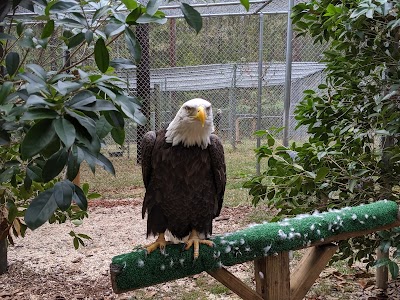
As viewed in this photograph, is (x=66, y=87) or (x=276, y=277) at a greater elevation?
(x=66, y=87)

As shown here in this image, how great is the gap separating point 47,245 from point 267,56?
424 centimetres

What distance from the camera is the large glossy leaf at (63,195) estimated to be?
0.95 m

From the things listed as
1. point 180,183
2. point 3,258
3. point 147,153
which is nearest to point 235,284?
point 180,183

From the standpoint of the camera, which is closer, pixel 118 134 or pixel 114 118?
pixel 114 118

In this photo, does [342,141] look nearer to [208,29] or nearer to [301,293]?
[301,293]

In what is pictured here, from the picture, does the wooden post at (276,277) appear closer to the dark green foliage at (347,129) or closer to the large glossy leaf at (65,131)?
the dark green foliage at (347,129)

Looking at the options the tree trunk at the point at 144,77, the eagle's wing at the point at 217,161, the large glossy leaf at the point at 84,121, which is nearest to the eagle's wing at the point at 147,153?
the eagle's wing at the point at 217,161

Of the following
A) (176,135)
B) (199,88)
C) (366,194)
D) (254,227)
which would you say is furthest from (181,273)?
(199,88)

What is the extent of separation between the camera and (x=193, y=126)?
6.17 ft

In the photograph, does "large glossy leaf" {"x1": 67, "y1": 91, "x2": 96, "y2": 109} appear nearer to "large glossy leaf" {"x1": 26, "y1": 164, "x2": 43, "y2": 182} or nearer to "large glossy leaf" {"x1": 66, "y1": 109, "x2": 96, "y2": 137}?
"large glossy leaf" {"x1": 66, "y1": 109, "x2": 96, "y2": 137}

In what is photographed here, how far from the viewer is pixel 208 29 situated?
6152 millimetres

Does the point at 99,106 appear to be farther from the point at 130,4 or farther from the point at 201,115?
the point at 201,115

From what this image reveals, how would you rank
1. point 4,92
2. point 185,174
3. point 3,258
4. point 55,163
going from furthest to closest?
point 3,258 → point 185,174 → point 4,92 → point 55,163

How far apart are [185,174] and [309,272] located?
0.77m
